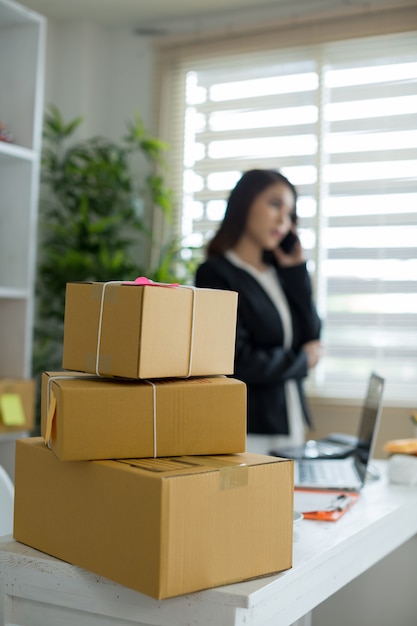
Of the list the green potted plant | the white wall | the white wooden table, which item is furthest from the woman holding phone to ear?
the white wall

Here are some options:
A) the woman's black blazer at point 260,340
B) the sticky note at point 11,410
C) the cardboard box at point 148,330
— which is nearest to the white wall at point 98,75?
the woman's black blazer at point 260,340

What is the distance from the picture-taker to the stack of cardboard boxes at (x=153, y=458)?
3.64ft

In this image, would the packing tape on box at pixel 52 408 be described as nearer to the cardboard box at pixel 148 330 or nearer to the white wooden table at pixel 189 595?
the cardboard box at pixel 148 330

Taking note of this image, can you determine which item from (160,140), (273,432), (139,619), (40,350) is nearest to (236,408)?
(139,619)

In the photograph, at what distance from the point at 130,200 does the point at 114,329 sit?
2446 mm

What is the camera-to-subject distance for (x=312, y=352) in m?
2.74

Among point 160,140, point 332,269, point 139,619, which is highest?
point 160,140

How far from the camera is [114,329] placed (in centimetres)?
124

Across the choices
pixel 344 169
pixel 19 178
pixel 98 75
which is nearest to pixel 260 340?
pixel 344 169

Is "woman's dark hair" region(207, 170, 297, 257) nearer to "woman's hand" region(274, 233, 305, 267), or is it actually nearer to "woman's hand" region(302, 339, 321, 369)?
"woman's hand" region(274, 233, 305, 267)

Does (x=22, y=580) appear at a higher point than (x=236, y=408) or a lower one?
lower

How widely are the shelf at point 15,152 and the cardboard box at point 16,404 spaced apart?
2.71 ft

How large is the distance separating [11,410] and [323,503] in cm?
147

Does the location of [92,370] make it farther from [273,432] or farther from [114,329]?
[273,432]
